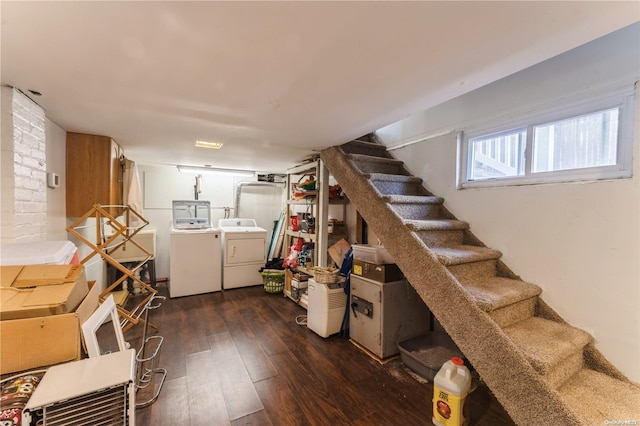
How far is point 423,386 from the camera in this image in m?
1.92

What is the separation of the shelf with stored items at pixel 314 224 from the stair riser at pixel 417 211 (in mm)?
1167

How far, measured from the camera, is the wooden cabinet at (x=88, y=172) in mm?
2521

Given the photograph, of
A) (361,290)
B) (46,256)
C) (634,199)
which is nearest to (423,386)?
A: (361,290)

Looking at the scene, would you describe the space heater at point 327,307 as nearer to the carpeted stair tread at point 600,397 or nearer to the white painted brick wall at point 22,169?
the carpeted stair tread at point 600,397

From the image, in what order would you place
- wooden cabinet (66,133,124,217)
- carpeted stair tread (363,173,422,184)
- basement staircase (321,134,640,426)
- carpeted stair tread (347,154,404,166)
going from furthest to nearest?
carpeted stair tread (347,154,404,166) < wooden cabinet (66,133,124,217) < carpeted stair tread (363,173,422,184) < basement staircase (321,134,640,426)

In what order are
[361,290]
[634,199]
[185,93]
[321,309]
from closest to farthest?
[634,199], [185,93], [361,290], [321,309]

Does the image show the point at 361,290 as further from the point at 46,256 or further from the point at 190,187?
the point at 190,187

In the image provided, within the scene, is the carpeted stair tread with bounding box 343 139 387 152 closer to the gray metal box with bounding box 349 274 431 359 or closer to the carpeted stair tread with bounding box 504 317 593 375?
the gray metal box with bounding box 349 274 431 359

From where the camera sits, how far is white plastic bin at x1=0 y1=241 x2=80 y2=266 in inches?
53.0

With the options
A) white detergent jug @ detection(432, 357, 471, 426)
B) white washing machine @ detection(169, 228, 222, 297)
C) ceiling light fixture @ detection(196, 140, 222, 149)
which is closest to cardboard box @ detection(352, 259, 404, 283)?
white detergent jug @ detection(432, 357, 471, 426)

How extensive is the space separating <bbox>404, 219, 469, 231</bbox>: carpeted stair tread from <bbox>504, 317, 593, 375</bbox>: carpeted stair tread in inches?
30.7

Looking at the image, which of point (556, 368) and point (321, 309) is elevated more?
point (556, 368)

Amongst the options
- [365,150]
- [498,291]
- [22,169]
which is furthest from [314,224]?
[22,169]

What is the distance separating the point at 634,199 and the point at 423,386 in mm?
1746
